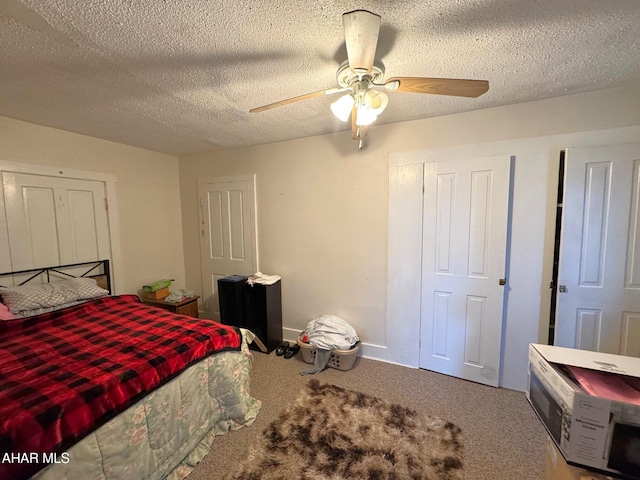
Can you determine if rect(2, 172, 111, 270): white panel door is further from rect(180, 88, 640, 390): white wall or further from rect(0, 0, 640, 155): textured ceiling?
rect(180, 88, 640, 390): white wall

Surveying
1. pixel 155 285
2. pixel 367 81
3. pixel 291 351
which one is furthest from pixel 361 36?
pixel 155 285

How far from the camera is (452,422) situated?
187 cm

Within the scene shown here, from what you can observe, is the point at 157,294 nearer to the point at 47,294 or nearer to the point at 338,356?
the point at 47,294

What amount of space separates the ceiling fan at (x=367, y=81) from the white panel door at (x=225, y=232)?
2.00 m

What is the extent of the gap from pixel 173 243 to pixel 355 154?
108 inches

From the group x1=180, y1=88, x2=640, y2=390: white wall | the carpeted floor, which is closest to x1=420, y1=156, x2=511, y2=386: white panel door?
x1=180, y1=88, x2=640, y2=390: white wall

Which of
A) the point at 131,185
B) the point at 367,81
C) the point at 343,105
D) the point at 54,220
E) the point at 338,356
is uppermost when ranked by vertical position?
the point at 367,81

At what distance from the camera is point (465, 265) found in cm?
230

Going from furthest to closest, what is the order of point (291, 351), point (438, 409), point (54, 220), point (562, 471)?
1. point (291, 351)
2. point (54, 220)
3. point (438, 409)
4. point (562, 471)

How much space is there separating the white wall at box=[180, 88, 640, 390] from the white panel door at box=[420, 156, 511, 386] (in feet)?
0.40

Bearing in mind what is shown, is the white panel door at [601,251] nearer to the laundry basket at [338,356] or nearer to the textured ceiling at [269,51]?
the textured ceiling at [269,51]

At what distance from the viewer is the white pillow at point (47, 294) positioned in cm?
201

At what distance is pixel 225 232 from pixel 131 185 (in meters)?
1.20

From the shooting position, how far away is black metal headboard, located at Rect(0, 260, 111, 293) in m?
2.34
